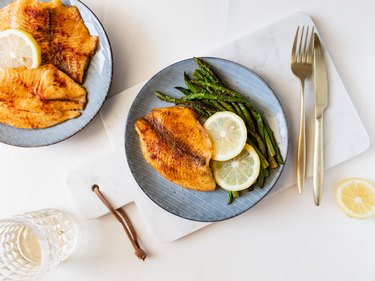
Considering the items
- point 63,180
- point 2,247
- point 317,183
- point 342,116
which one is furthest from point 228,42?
point 2,247

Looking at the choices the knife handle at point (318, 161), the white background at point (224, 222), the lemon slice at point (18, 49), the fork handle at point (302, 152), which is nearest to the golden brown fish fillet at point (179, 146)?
the white background at point (224, 222)

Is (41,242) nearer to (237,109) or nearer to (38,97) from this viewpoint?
(38,97)

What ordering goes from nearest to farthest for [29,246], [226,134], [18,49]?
[226,134]
[18,49]
[29,246]

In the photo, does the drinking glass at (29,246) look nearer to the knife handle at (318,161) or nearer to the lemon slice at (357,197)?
the knife handle at (318,161)

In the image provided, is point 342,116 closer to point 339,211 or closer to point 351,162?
point 351,162

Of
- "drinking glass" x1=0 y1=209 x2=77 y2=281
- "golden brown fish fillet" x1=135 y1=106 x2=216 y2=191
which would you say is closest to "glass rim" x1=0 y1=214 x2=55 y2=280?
"drinking glass" x1=0 y1=209 x2=77 y2=281

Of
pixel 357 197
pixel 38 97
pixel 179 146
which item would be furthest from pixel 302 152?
pixel 38 97

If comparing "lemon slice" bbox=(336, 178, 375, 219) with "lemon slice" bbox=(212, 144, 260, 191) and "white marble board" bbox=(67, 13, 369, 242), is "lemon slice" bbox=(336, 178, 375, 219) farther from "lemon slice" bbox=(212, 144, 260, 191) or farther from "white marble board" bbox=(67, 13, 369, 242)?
"lemon slice" bbox=(212, 144, 260, 191)
